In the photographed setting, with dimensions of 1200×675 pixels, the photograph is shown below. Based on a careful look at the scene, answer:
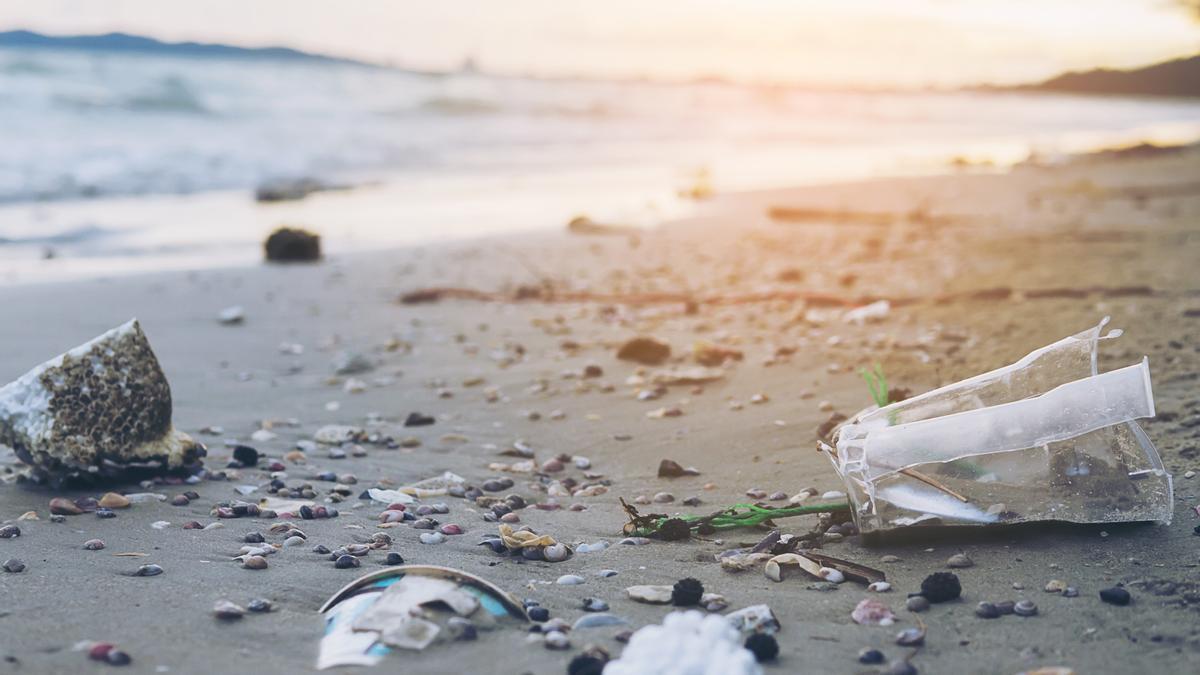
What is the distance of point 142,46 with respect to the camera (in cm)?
3459

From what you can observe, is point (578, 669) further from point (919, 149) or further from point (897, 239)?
point (919, 149)

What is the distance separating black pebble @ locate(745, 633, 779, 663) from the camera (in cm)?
202

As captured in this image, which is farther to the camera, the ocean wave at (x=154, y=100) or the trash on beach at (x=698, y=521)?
the ocean wave at (x=154, y=100)

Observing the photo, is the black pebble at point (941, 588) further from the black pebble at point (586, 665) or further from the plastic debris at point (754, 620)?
the black pebble at point (586, 665)

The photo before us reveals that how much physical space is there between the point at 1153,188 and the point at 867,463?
1096 centimetres

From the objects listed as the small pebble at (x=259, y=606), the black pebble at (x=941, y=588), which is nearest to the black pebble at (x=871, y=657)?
the black pebble at (x=941, y=588)

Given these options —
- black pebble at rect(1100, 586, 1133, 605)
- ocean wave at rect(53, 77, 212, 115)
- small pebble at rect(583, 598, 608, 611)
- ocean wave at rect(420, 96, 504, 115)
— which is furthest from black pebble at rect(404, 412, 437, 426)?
ocean wave at rect(420, 96, 504, 115)

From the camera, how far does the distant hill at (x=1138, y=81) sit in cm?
5481

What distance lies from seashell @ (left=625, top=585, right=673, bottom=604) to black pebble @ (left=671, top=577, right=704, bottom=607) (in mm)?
28

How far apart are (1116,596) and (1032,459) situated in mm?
385

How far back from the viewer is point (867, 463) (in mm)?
2486

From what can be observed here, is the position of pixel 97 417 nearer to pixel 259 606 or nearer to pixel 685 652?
pixel 259 606

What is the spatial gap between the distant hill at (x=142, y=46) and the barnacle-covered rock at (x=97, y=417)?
30.6m

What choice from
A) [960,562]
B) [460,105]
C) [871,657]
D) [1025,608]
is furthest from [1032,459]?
[460,105]
